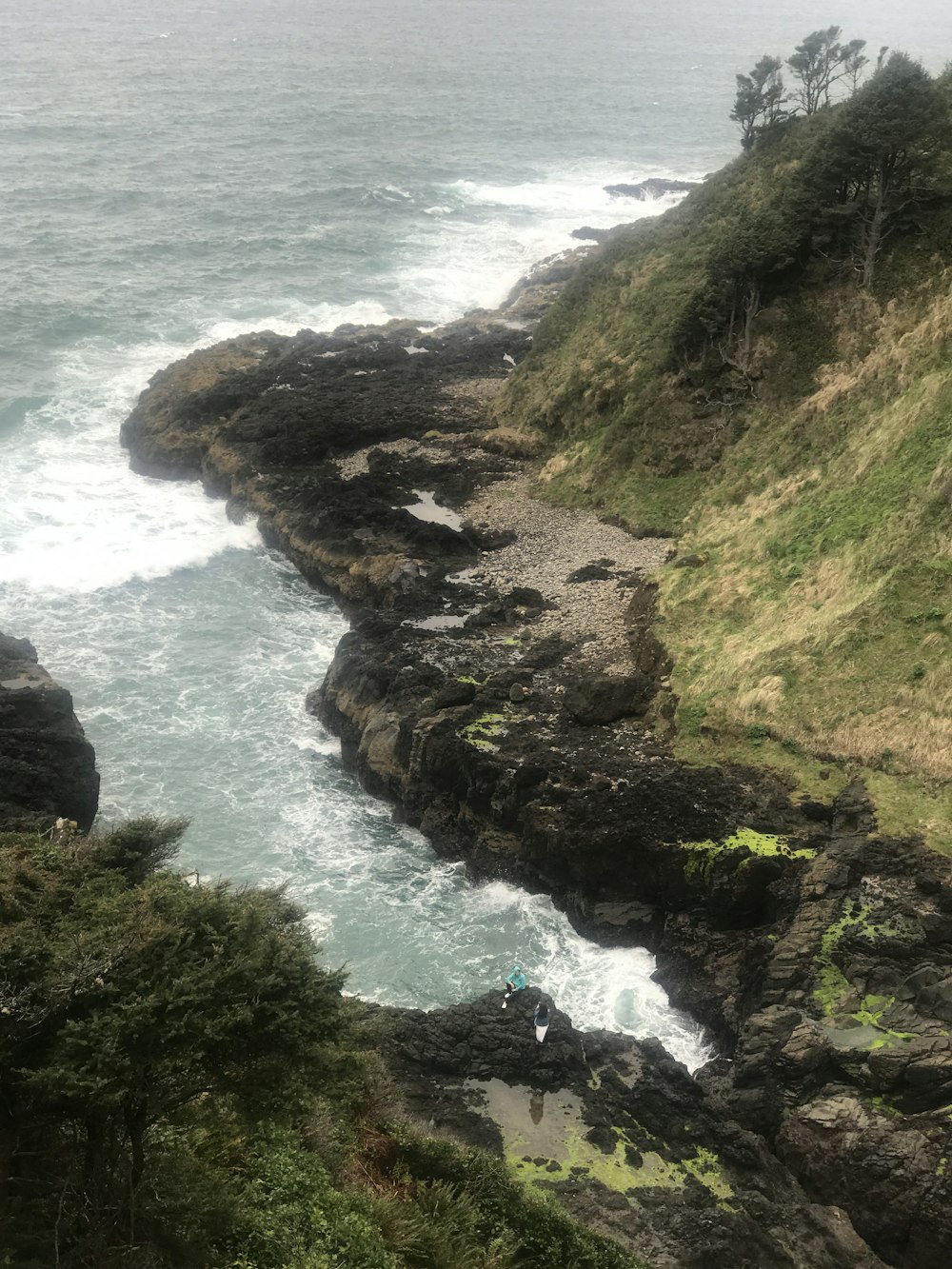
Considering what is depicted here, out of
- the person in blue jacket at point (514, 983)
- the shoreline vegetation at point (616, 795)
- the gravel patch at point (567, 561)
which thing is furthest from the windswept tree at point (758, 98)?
the person in blue jacket at point (514, 983)

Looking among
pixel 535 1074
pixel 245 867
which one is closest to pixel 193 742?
pixel 245 867

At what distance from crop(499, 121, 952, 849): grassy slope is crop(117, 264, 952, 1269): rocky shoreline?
56.8 inches

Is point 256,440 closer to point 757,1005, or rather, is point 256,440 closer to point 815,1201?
point 757,1005

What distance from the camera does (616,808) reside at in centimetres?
2828

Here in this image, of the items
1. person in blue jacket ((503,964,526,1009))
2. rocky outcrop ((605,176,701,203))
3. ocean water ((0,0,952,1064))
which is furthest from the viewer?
rocky outcrop ((605,176,701,203))

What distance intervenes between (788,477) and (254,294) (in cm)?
4842

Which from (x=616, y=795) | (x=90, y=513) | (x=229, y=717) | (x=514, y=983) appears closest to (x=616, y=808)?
(x=616, y=795)

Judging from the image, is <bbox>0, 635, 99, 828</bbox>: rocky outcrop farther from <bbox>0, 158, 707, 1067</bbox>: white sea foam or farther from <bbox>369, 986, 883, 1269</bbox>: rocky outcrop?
<bbox>369, 986, 883, 1269</bbox>: rocky outcrop

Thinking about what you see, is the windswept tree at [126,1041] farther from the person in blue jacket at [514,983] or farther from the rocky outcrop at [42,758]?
the rocky outcrop at [42,758]

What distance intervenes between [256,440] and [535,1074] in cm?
3532

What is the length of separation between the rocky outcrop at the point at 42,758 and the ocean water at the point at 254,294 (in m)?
1.68

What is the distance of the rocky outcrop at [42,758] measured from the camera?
30.5m

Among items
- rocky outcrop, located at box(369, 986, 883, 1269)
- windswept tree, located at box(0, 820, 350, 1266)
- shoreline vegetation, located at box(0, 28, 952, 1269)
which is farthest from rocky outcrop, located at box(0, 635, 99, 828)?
windswept tree, located at box(0, 820, 350, 1266)

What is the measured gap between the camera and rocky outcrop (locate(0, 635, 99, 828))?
100ft
